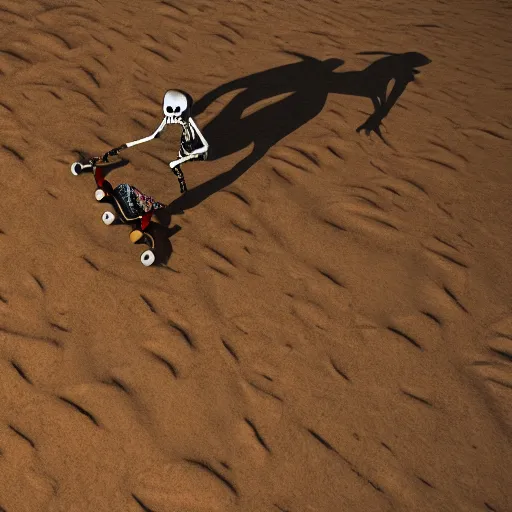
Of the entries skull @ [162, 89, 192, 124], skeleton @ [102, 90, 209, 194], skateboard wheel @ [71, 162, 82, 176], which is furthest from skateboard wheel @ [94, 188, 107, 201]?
skull @ [162, 89, 192, 124]

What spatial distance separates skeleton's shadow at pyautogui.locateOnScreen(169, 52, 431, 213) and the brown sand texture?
0.03 meters

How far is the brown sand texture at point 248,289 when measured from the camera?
10.6 ft

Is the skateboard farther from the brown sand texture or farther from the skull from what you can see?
the skull

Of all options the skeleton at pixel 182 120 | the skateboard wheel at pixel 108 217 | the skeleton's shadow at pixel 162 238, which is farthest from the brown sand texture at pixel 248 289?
the skeleton at pixel 182 120

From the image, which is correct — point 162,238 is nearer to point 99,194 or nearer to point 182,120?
point 99,194

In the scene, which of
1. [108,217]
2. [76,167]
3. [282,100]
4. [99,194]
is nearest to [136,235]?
[108,217]

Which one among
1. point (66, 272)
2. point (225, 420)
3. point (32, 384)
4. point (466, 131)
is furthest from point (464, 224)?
point (32, 384)

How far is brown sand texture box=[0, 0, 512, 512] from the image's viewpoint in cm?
324

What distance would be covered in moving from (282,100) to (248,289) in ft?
8.57

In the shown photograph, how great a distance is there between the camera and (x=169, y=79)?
6055mm

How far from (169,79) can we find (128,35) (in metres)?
0.97

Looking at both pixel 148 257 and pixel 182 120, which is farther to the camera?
pixel 182 120

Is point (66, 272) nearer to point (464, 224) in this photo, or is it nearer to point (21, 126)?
point (21, 126)

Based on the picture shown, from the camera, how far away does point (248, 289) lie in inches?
161
